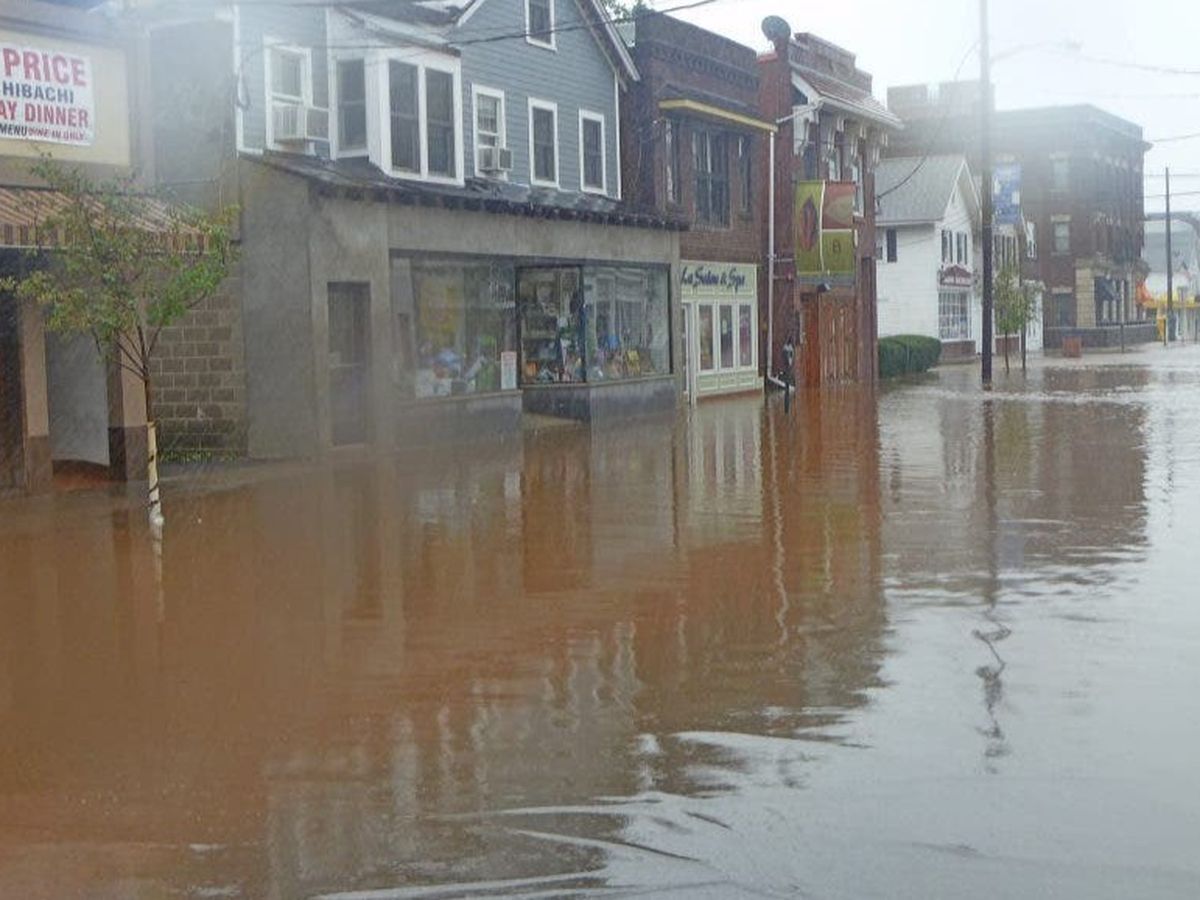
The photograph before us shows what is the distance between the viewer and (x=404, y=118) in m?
27.9

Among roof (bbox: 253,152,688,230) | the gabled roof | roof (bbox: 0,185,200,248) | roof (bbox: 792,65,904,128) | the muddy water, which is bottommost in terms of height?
the muddy water

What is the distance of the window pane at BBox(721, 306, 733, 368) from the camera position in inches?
1629

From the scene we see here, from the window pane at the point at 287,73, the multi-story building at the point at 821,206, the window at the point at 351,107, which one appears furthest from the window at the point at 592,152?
the window pane at the point at 287,73

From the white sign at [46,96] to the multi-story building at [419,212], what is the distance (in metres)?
1.93

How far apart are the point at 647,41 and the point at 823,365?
44.2ft

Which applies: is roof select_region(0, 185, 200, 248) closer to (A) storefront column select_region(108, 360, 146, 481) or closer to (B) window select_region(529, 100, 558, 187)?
(A) storefront column select_region(108, 360, 146, 481)

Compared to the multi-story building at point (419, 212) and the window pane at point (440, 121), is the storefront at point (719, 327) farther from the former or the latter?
the window pane at point (440, 121)

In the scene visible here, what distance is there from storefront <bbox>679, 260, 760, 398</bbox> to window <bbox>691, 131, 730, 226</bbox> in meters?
1.18

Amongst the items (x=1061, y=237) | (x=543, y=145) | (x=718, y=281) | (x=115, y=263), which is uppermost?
(x=1061, y=237)

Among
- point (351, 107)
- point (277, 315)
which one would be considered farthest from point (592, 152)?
point (277, 315)

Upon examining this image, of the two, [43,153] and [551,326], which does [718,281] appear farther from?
[43,153]

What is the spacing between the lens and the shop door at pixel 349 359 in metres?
25.9

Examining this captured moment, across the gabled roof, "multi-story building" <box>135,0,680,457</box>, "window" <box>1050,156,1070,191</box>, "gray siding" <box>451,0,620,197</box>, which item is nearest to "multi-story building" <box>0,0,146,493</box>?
"multi-story building" <box>135,0,680,457</box>

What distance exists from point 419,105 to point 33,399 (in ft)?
34.1
